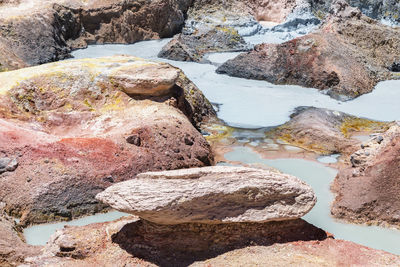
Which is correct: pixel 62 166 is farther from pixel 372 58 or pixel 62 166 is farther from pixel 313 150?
pixel 372 58

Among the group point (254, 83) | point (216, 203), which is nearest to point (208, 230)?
point (216, 203)

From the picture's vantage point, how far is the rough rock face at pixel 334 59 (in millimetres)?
10492

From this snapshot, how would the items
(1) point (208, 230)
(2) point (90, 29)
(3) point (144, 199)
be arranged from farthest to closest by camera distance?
1. (2) point (90, 29)
2. (1) point (208, 230)
3. (3) point (144, 199)

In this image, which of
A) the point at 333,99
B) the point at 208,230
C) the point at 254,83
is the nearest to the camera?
the point at 208,230

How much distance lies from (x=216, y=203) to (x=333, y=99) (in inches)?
263

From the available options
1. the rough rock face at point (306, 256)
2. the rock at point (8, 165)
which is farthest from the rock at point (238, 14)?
the rough rock face at point (306, 256)

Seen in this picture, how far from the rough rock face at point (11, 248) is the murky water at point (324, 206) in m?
2.72

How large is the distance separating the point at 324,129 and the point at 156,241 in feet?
15.0

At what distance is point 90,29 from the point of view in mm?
14930

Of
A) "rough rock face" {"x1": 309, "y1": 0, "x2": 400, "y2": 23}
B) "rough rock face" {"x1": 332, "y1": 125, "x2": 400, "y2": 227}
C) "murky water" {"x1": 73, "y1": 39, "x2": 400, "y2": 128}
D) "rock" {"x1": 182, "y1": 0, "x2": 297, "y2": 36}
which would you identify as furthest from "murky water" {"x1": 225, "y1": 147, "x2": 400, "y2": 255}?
"rough rock face" {"x1": 309, "y1": 0, "x2": 400, "y2": 23}

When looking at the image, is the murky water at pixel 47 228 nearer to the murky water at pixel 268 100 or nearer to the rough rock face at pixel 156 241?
the rough rock face at pixel 156 241

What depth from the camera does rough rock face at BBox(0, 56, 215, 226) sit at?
500cm

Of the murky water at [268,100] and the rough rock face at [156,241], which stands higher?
the rough rock face at [156,241]

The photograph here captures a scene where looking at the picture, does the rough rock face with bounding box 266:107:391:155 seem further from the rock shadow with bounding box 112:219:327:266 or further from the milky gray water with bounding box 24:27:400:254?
the rock shadow with bounding box 112:219:327:266
